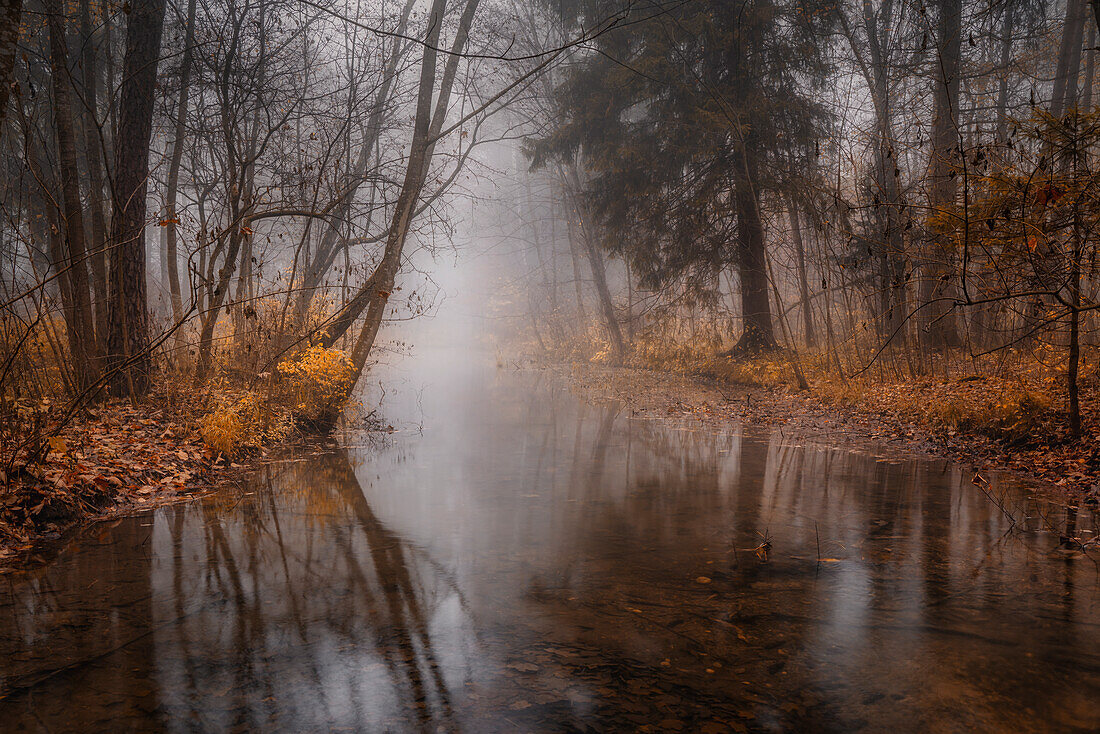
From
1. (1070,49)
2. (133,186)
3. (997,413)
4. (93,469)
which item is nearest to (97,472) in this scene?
(93,469)

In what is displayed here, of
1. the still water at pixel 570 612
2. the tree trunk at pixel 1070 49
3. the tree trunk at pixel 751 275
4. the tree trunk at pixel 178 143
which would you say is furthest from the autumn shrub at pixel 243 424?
the tree trunk at pixel 1070 49

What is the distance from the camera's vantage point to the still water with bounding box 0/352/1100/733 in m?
3.28

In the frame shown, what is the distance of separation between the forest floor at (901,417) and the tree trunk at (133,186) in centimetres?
854

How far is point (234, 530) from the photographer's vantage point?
243 inches

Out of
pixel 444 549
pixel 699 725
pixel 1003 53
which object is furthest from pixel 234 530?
pixel 1003 53

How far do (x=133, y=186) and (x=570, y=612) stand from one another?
8.30 m

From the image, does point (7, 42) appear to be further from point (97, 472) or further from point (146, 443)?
point (146, 443)

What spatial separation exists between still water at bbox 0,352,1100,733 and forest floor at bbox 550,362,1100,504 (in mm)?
746

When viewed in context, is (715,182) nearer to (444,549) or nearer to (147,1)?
(147,1)

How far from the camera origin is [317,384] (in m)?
11.0

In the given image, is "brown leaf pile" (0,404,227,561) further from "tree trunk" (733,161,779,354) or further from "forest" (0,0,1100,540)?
"tree trunk" (733,161,779,354)

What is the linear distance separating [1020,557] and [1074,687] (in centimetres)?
205

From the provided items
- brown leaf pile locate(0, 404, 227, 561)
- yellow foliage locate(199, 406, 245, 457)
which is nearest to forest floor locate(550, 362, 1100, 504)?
yellow foliage locate(199, 406, 245, 457)

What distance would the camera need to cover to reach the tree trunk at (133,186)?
29.5ft
